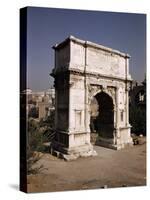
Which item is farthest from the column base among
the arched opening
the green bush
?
the green bush

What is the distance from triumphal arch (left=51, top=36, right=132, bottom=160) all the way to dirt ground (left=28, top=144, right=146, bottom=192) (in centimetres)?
15

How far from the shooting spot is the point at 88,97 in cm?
742

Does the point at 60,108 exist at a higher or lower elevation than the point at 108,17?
lower

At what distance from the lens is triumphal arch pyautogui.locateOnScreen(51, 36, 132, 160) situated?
711cm

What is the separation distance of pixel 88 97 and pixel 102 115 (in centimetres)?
45

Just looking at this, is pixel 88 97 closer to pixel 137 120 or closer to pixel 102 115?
pixel 102 115

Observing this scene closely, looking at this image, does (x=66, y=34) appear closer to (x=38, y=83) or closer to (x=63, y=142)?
(x=38, y=83)

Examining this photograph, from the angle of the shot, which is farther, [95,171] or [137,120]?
[137,120]

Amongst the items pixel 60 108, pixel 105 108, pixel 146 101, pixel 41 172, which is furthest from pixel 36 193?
pixel 146 101

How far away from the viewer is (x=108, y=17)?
291 inches

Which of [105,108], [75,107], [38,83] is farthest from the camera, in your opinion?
[105,108]

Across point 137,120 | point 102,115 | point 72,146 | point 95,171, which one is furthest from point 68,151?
point 137,120

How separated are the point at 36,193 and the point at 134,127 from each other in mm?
2090

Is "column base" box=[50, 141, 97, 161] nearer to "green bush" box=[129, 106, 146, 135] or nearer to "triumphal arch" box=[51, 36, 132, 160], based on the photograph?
"triumphal arch" box=[51, 36, 132, 160]
